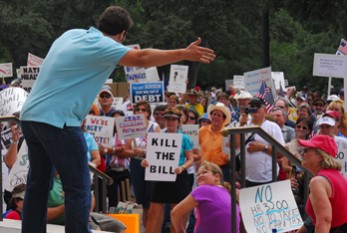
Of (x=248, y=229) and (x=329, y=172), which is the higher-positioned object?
(x=329, y=172)

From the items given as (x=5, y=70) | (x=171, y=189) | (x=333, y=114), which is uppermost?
(x=333, y=114)

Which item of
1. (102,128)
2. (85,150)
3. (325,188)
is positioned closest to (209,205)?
(325,188)

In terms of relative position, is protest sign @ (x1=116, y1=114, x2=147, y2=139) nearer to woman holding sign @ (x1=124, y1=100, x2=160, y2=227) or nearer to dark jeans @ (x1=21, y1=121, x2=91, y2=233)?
woman holding sign @ (x1=124, y1=100, x2=160, y2=227)

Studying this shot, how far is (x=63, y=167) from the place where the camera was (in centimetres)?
572

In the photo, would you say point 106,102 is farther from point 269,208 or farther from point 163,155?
point 269,208

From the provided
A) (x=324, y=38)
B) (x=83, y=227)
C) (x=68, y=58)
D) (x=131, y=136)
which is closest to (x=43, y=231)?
(x=83, y=227)

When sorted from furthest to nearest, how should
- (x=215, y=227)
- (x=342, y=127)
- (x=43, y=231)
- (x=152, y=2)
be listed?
(x=152, y=2), (x=342, y=127), (x=215, y=227), (x=43, y=231)

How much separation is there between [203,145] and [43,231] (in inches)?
234

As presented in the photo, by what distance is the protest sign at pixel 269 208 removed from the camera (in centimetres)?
738

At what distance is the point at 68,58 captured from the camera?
5703 millimetres

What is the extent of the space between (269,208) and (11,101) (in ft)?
11.0

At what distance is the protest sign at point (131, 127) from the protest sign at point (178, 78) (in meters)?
12.3

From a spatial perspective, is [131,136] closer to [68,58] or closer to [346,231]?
[346,231]

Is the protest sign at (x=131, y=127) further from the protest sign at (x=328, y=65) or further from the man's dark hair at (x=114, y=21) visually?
the man's dark hair at (x=114, y=21)
